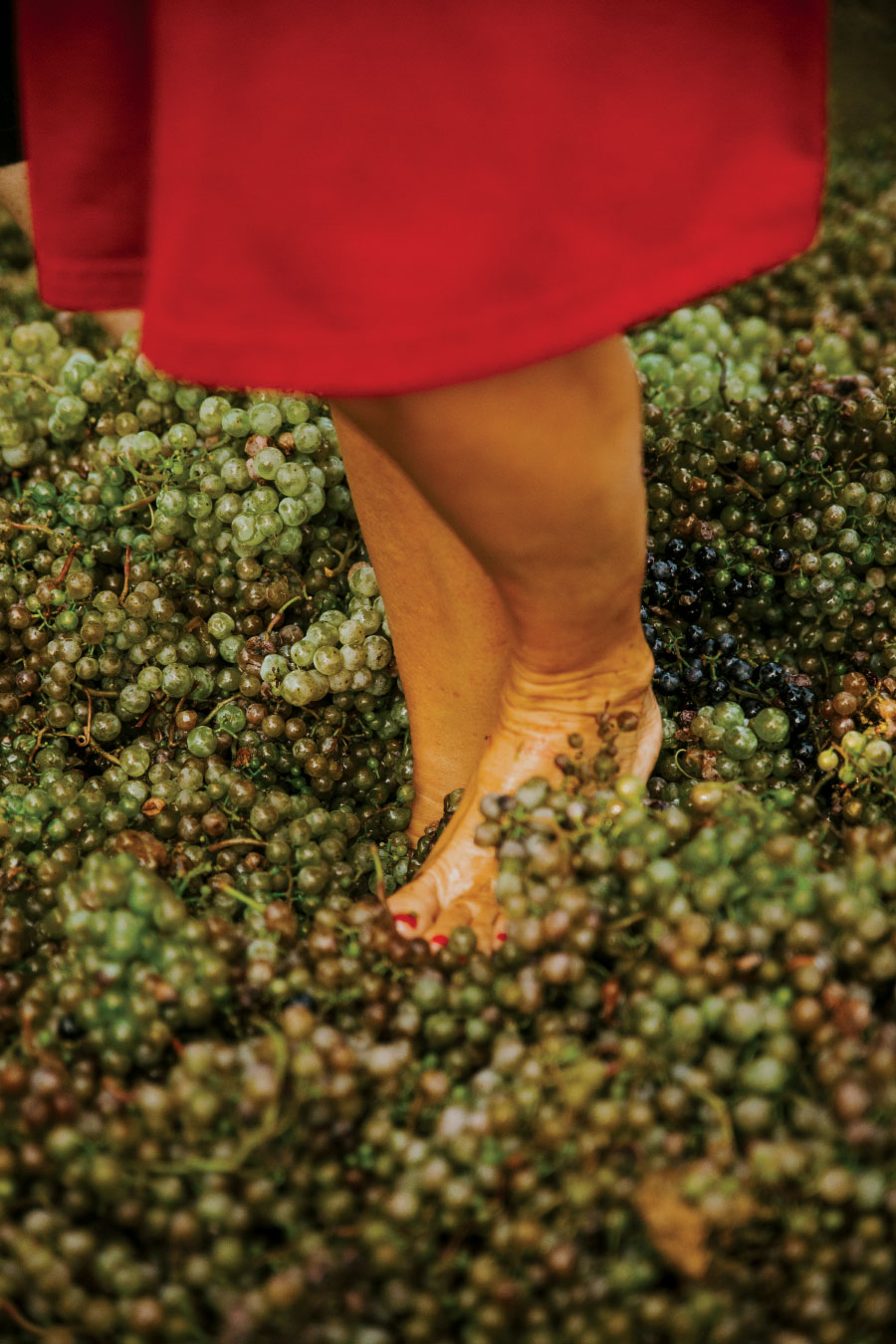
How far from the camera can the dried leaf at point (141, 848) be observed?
125 centimetres

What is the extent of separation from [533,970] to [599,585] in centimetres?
42

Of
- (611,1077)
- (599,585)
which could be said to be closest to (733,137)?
(599,585)

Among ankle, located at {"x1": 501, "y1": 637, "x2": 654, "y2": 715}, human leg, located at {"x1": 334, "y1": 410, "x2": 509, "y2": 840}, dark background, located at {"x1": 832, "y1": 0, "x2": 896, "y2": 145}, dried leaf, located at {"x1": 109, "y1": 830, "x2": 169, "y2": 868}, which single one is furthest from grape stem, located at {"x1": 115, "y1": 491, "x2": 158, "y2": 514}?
dark background, located at {"x1": 832, "y1": 0, "x2": 896, "y2": 145}

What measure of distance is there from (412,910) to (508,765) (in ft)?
0.73

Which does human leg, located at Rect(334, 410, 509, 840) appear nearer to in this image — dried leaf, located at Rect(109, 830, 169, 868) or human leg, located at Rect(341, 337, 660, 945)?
human leg, located at Rect(341, 337, 660, 945)

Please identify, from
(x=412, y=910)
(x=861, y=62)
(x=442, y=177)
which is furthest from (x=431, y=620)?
(x=861, y=62)

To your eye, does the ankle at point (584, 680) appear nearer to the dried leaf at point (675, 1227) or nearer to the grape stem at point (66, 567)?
the dried leaf at point (675, 1227)

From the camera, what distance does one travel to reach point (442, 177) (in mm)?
841

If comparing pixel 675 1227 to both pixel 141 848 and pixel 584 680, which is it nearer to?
pixel 584 680

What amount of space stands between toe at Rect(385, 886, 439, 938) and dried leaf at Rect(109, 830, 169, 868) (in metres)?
0.29

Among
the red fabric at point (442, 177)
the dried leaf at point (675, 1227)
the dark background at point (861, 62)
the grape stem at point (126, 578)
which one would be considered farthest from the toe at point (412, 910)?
the dark background at point (861, 62)

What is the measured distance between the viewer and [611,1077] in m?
0.94

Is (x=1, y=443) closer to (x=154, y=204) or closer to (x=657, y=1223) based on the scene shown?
(x=154, y=204)

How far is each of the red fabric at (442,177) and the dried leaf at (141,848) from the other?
599mm
